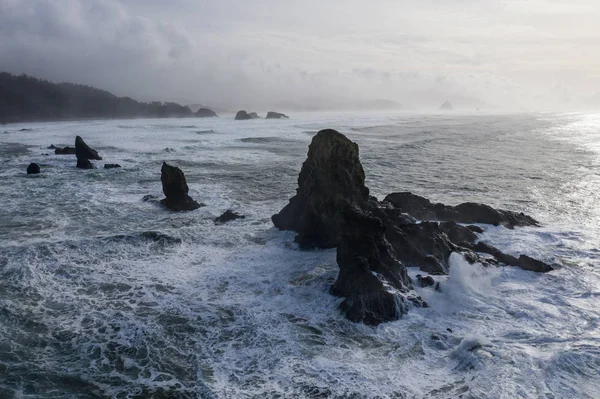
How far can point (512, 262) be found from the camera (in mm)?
17547

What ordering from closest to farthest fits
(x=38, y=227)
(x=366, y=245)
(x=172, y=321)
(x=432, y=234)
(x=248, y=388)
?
(x=248, y=388)
(x=172, y=321)
(x=366, y=245)
(x=432, y=234)
(x=38, y=227)

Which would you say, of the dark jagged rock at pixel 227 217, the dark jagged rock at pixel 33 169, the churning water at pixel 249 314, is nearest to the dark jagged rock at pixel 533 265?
the churning water at pixel 249 314

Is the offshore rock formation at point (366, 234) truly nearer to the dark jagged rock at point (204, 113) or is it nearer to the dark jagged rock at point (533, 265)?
the dark jagged rock at point (533, 265)

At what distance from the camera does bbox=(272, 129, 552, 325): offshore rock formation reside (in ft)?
46.6

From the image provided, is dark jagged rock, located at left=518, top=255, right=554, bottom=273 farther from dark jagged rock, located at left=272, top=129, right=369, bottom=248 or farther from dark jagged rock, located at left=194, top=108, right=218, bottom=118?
dark jagged rock, located at left=194, top=108, right=218, bottom=118

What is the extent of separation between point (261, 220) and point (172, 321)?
10541mm

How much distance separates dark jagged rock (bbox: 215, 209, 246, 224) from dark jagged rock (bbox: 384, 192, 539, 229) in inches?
303

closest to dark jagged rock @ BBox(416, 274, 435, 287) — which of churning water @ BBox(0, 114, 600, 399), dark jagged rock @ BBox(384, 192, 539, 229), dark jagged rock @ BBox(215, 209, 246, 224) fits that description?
churning water @ BBox(0, 114, 600, 399)

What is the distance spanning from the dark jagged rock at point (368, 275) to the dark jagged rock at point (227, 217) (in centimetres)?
837

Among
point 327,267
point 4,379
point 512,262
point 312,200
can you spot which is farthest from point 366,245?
point 4,379

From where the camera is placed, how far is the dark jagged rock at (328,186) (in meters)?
18.7

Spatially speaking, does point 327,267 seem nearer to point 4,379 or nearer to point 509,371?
point 509,371

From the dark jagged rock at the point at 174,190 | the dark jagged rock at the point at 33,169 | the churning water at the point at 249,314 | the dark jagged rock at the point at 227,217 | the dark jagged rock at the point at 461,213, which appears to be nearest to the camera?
the churning water at the point at 249,314

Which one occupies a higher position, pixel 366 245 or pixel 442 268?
pixel 366 245
